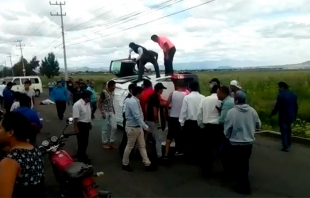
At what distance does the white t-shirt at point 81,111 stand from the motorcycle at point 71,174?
95.9 inches

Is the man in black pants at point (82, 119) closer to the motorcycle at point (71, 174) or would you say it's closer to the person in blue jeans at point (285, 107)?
the motorcycle at point (71, 174)

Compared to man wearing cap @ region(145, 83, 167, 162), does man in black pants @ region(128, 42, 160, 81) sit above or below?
above

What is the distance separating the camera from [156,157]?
8711mm

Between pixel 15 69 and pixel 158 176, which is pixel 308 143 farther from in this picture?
pixel 15 69

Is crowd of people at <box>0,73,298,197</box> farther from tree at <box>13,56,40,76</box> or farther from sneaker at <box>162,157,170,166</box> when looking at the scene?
tree at <box>13,56,40,76</box>

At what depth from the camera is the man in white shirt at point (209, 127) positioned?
7.58 meters

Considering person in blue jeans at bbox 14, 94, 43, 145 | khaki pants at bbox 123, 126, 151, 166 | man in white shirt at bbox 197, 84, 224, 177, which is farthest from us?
khaki pants at bbox 123, 126, 151, 166

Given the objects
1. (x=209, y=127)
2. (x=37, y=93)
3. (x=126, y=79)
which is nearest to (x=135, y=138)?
(x=209, y=127)

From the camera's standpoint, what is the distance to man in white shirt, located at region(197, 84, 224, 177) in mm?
7578

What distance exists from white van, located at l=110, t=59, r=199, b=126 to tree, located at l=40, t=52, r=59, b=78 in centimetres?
7494

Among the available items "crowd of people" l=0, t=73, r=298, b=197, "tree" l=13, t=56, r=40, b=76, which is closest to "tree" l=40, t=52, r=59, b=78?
"tree" l=13, t=56, r=40, b=76

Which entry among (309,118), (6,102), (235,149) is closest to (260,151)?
(235,149)

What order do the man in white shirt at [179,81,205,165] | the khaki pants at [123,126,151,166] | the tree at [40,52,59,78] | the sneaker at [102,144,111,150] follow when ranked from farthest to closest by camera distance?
the tree at [40,52,59,78], the sneaker at [102,144,111,150], the man in white shirt at [179,81,205,165], the khaki pants at [123,126,151,166]

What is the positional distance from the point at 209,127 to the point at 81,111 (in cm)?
267
